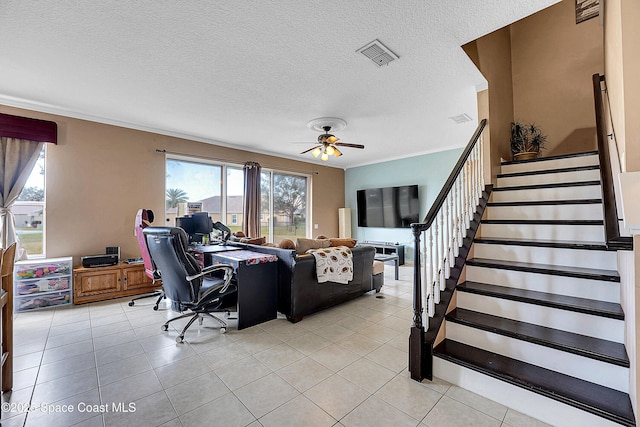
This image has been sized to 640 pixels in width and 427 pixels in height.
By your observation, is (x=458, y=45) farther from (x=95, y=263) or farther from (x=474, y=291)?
(x=95, y=263)

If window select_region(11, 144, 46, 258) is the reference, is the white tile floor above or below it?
below

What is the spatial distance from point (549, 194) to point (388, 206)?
4.38m

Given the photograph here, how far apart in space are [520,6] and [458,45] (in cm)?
52

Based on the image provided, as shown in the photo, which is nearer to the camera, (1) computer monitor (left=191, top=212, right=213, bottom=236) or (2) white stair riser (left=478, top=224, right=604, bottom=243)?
(2) white stair riser (left=478, top=224, right=604, bottom=243)

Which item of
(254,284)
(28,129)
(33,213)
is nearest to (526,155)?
(254,284)

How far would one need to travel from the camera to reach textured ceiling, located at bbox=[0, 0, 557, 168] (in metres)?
2.05

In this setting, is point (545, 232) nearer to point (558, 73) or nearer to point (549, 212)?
point (549, 212)

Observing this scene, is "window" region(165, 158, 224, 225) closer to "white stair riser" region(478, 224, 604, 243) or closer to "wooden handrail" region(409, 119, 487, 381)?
"wooden handrail" region(409, 119, 487, 381)

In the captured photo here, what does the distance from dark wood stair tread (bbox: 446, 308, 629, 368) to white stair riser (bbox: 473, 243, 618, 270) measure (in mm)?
659

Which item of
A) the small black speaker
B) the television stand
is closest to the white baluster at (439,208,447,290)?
the television stand

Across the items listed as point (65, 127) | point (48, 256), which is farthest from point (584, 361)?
point (65, 127)

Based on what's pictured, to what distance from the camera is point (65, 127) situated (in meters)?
3.95

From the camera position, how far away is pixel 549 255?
2.29 meters

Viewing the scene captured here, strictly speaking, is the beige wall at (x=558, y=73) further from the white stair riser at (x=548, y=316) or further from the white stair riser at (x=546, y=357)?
the white stair riser at (x=546, y=357)
